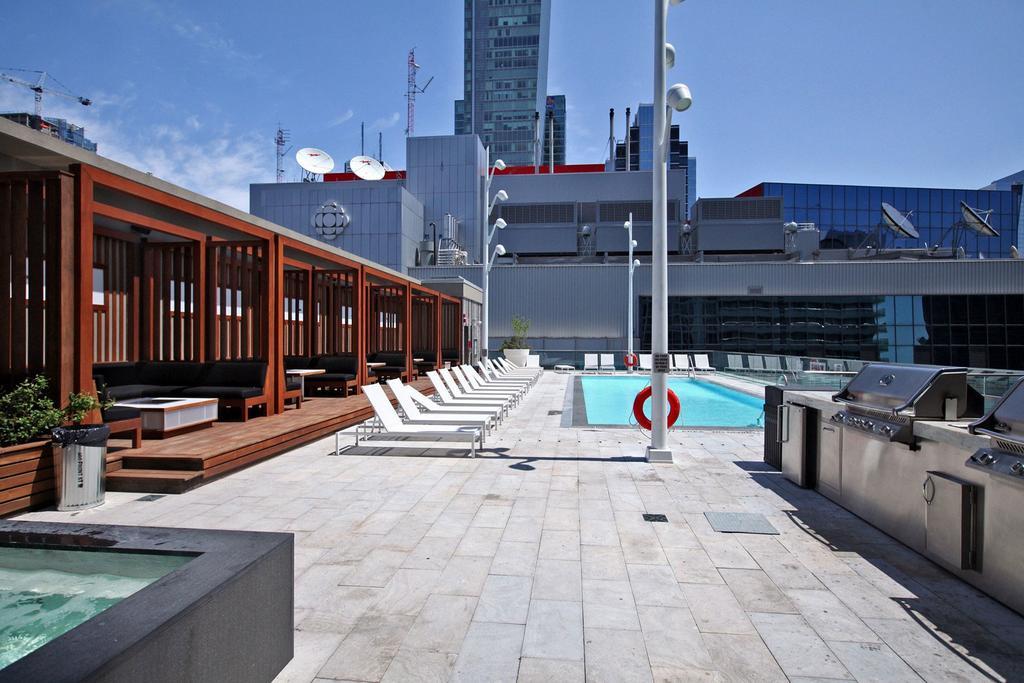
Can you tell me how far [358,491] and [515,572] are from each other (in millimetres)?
2485

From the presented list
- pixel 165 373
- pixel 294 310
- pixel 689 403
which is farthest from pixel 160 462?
pixel 689 403

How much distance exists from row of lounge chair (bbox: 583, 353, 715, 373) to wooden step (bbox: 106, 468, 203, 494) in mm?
20350

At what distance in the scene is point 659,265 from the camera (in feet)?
24.0

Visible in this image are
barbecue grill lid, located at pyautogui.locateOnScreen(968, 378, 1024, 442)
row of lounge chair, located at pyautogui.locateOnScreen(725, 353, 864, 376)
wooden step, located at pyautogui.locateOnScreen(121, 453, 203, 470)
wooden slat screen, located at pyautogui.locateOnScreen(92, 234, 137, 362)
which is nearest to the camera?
barbecue grill lid, located at pyautogui.locateOnScreen(968, 378, 1024, 442)

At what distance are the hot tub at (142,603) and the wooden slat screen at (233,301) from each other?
281 inches

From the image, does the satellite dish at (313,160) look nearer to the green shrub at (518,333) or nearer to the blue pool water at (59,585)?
the green shrub at (518,333)

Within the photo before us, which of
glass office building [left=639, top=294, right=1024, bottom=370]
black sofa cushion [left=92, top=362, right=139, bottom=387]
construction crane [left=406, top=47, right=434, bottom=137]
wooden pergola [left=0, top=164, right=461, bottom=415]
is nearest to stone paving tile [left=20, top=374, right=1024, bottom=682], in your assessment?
wooden pergola [left=0, top=164, right=461, bottom=415]

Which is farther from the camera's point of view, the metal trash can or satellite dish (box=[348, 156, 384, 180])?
satellite dish (box=[348, 156, 384, 180])

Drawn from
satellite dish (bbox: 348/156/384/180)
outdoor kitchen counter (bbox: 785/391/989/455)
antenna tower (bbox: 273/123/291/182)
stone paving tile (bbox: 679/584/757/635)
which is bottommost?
stone paving tile (bbox: 679/584/757/635)

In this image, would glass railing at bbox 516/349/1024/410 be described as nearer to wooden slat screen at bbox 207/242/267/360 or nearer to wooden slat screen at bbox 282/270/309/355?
wooden slat screen at bbox 207/242/267/360

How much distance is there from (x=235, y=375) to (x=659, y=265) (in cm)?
659

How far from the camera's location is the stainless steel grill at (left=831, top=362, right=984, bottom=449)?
12.9 feet

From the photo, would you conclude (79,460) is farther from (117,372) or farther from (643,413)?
(643,413)

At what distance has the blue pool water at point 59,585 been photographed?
1822 mm
